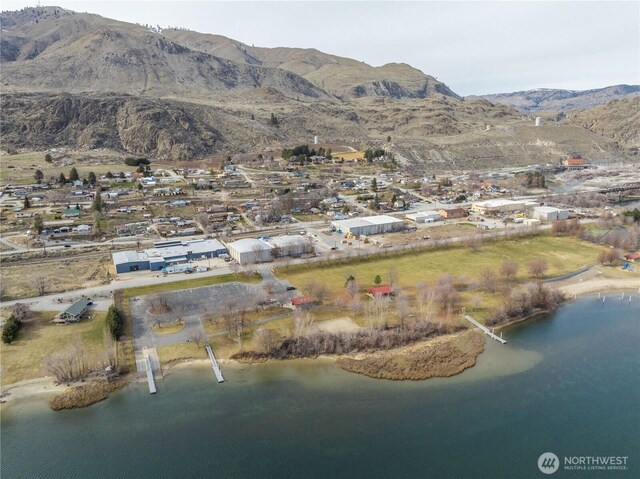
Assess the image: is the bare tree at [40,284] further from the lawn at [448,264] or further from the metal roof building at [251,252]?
the lawn at [448,264]

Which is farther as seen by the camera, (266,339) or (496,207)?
(496,207)

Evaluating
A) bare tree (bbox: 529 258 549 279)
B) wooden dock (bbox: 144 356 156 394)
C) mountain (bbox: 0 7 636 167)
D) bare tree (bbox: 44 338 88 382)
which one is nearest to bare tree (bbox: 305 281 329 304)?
wooden dock (bbox: 144 356 156 394)

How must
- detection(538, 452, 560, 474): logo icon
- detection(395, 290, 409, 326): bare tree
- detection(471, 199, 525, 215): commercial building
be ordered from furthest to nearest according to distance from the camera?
detection(471, 199, 525, 215): commercial building
detection(395, 290, 409, 326): bare tree
detection(538, 452, 560, 474): logo icon

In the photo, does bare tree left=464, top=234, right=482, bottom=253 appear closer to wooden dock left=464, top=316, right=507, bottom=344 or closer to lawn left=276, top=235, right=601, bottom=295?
lawn left=276, top=235, right=601, bottom=295

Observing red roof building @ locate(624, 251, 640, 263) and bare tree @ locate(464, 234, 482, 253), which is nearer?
red roof building @ locate(624, 251, 640, 263)

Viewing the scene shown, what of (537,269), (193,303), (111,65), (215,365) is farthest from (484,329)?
(111,65)

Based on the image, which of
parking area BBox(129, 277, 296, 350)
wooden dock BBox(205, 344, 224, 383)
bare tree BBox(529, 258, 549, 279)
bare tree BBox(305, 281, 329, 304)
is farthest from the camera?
bare tree BBox(529, 258, 549, 279)

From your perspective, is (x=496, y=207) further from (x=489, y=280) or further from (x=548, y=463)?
(x=548, y=463)
